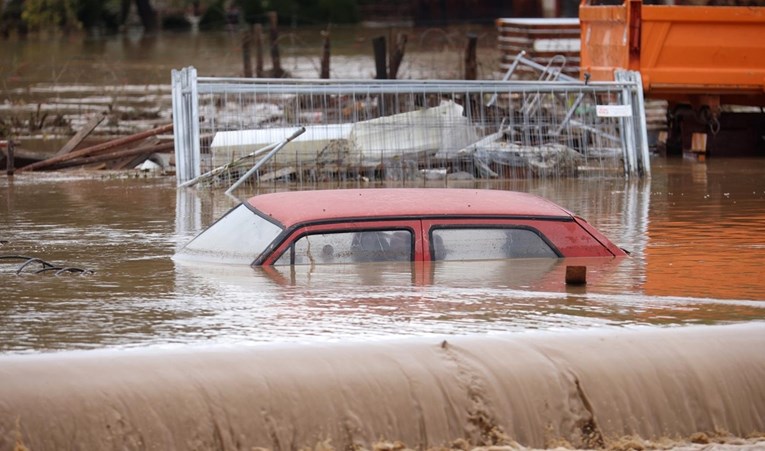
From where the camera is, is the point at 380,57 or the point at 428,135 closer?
the point at 428,135

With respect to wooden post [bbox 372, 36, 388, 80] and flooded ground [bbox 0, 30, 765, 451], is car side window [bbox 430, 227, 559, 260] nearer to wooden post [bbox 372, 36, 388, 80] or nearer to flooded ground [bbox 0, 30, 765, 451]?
flooded ground [bbox 0, 30, 765, 451]

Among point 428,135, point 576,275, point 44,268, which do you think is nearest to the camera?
point 576,275

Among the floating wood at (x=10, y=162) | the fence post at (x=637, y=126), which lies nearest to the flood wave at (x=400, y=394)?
the fence post at (x=637, y=126)

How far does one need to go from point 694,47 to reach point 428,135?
15.2ft

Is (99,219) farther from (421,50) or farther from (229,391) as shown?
(421,50)

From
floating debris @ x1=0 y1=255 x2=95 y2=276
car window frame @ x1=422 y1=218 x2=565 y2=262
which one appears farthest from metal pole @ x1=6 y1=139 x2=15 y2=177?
car window frame @ x1=422 y1=218 x2=565 y2=262

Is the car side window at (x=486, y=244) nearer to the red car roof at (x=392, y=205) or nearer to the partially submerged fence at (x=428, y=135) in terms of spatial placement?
the red car roof at (x=392, y=205)

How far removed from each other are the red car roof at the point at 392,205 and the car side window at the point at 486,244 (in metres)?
0.14

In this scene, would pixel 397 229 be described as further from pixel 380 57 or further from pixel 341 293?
pixel 380 57

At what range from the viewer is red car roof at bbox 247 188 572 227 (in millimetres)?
9652

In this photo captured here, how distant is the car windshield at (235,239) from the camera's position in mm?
9922

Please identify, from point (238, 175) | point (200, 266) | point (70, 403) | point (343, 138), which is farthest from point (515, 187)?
point (70, 403)

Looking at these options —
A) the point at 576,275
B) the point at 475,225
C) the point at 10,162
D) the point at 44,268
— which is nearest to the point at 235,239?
the point at 44,268

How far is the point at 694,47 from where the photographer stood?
20094 mm
